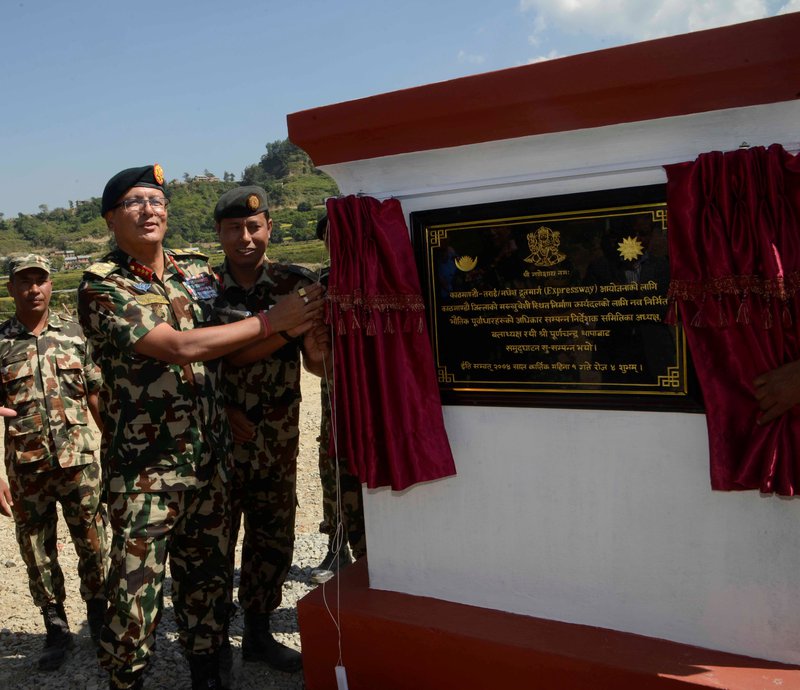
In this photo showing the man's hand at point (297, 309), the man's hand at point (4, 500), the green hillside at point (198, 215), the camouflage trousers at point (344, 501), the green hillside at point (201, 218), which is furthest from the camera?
the green hillside at point (198, 215)

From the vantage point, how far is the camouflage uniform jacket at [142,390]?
9.24 ft

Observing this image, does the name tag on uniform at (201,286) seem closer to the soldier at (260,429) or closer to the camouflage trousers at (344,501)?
the soldier at (260,429)

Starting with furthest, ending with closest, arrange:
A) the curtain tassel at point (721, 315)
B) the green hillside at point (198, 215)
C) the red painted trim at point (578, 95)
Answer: the green hillside at point (198, 215) < the curtain tassel at point (721, 315) < the red painted trim at point (578, 95)

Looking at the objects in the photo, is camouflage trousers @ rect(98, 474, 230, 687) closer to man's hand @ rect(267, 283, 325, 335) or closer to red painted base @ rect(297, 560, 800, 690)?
red painted base @ rect(297, 560, 800, 690)

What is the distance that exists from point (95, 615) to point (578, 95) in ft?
11.6

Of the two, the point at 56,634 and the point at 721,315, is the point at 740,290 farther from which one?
the point at 56,634

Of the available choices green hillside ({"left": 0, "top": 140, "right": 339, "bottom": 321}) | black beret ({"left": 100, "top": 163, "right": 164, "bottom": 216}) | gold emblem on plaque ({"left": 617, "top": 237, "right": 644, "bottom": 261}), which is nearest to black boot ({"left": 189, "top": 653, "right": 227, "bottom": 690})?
black beret ({"left": 100, "top": 163, "right": 164, "bottom": 216})

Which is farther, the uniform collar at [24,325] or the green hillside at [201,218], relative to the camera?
the green hillside at [201,218]

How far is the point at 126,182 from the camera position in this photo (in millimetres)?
2895

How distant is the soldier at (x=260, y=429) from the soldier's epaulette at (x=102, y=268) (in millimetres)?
670

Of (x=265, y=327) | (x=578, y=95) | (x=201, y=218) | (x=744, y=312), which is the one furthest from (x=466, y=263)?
(x=201, y=218)

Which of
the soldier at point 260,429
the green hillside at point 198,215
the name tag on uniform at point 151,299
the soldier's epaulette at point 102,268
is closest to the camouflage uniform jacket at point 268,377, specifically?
the soldier at point 260,429

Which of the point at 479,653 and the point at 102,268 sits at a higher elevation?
the point at 102,268

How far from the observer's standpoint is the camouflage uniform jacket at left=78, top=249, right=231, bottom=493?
2.82 metres
